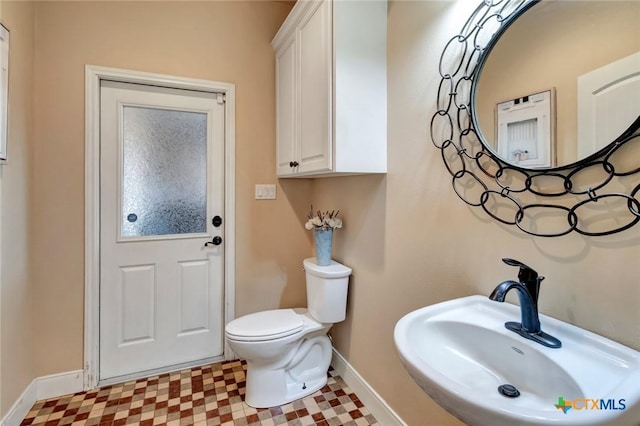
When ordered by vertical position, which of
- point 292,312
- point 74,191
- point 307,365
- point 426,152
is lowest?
point 307,365

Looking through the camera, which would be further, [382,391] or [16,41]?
[382,391]

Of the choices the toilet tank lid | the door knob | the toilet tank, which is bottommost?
the toilet tank

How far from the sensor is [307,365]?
193 cm

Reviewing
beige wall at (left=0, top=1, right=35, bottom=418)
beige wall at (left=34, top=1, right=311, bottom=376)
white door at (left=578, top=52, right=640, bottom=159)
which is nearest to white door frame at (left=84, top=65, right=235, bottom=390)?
beige wall at (left=34, top=1, right=311, bottom=376)

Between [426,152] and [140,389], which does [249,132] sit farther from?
[140,389]

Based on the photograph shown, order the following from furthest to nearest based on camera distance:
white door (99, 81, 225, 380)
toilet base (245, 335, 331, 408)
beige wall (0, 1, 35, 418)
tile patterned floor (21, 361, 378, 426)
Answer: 1. white door (99, 81, 225, 380)
2. toilet base (245, 335, 331, 408)
3. tile patterned floor (21, 361, 378, 426)
4. beige wall (0, 1, 35, 418)

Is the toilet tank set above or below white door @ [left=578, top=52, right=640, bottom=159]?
below

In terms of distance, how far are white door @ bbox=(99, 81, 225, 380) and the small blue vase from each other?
2.50ft

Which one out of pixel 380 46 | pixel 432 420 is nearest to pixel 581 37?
pixel 380 46

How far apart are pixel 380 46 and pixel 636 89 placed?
3.60 feet

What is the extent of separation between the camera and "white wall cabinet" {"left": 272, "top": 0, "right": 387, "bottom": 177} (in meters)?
1.49

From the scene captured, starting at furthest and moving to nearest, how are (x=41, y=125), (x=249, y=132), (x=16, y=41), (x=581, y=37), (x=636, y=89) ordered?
(x=249, y=132), (x=41, y=125), (x=16, y=41), (x=581, y=37), (x=636, y=89)

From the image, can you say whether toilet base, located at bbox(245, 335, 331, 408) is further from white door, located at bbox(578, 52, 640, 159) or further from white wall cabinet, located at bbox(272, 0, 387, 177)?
white door, located at bbox(578, 52, 640, 159)

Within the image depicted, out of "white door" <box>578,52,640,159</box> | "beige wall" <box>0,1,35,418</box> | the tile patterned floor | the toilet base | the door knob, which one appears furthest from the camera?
the door knob
